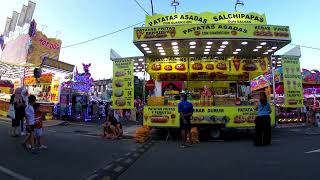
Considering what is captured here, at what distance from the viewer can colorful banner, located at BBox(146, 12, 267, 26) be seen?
58.5ft

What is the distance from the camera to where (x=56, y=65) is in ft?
89.4

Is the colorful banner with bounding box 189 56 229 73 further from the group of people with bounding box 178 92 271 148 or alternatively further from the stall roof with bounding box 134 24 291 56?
the group of people with bounding box 178 92 271 148

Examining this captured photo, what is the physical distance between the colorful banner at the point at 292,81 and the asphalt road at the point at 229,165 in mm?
5478

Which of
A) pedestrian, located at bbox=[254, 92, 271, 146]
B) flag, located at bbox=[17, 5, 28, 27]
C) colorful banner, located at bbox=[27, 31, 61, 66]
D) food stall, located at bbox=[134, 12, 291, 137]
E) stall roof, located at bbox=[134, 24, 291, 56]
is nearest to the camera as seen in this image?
pedestrian, located at bbox=[254, 92, 271, 146]

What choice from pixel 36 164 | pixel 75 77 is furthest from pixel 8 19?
pixel 36 164

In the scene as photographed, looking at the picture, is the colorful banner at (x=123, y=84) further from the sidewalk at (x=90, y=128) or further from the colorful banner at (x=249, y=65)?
the colorful banner at (x=249, y=65)

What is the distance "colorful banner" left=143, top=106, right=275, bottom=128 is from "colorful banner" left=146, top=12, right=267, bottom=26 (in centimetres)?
558

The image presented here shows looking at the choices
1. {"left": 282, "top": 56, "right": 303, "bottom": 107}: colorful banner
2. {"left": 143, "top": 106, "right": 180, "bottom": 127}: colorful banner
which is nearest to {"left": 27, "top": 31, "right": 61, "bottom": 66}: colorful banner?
{"left": 143, "top": 106, "right": 180, "bottom": 127}: colorful banner

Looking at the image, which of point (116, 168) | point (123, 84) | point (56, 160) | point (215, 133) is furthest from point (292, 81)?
point (56, 160)

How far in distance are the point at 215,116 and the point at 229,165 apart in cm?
618

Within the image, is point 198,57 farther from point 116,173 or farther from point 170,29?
point 116,173

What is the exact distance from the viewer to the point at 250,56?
1875 cm

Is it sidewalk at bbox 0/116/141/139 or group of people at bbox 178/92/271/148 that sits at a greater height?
group of people at bbox 178/92/271/148

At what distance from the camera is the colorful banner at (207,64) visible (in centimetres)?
1898
